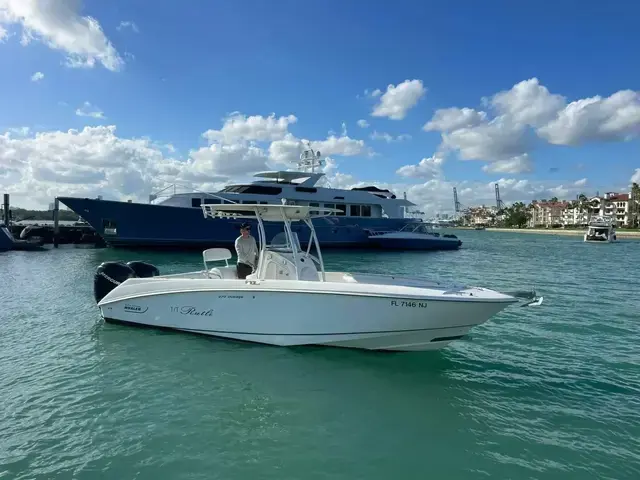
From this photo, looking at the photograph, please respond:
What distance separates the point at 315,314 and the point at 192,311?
93.6 inches

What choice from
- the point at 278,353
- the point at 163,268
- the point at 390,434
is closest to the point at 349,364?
the point at 278,353

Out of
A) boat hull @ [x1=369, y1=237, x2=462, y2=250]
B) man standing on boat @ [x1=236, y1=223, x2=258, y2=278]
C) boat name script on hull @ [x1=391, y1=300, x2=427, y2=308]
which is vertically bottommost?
boat hull @ [x1=369, y1=237, x2=462, y2=250]

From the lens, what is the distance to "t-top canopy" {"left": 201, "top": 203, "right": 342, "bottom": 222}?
7.64 meters

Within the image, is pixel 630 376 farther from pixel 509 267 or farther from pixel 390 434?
pixel 509 267

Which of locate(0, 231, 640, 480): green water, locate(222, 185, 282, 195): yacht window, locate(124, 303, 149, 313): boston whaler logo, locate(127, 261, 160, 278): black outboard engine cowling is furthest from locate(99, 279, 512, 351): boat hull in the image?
locate(222, 185, 282, 195): yacht window

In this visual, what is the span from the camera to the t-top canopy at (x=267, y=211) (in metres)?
7.64

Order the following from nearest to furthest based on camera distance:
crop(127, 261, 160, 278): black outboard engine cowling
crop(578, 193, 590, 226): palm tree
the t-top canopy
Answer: the t-top canopy, crop(127, 261, 160, 278): black outboard engine cowling, crop(578, 193, 590, 226): palm tree

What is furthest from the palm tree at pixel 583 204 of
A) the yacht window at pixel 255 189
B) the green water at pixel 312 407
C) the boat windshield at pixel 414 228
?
the green water at pixel 312 407

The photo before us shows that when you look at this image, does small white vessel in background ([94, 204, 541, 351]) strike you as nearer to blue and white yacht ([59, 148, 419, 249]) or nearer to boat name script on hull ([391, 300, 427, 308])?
boat name script on hull ([391, 300, 427, 308])

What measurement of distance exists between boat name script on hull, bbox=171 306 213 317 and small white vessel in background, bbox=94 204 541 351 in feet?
0.07

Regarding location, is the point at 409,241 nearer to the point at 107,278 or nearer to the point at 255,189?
the point at 255,189

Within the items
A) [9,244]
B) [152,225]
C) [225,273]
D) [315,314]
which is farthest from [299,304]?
[9,244]

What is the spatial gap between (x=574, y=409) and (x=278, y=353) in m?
4.26

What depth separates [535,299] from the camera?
6828 mm
